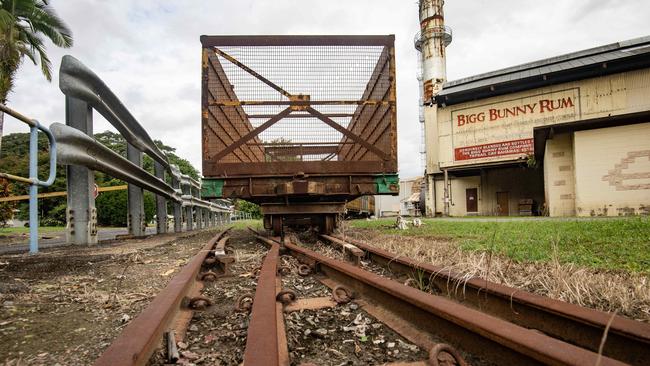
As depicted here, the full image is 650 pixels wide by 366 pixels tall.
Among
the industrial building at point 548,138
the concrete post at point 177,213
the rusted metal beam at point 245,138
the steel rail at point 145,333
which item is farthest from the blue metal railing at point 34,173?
the industrial building at point 548,138

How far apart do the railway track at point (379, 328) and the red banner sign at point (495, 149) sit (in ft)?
72.2

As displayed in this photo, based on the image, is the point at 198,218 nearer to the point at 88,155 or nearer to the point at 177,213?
the point at 177,213

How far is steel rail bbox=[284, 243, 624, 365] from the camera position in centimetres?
104

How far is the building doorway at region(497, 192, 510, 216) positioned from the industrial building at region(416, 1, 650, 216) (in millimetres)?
63

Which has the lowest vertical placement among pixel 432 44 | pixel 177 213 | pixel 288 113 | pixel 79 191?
pixel 177 213

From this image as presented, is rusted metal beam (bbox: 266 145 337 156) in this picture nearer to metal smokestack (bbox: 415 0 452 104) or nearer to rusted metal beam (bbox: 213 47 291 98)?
rusted metal beam (bbox: 213 47 291 98)

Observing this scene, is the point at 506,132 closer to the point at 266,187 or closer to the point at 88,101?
the point at 266,187

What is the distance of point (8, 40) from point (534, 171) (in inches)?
1028

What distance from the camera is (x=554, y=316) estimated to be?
1.62 meters

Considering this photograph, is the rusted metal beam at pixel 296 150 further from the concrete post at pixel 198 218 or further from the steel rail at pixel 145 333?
the concrete post at pixel 198 218

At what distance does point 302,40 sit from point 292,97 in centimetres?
95

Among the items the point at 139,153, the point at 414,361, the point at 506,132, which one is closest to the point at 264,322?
the point at 414,361

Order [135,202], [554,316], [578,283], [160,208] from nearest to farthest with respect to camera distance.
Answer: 1. [554,316]
2. [578,283]
3. [135,202]
4. [160,208]

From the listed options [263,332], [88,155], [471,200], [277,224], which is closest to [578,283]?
[263,332]
